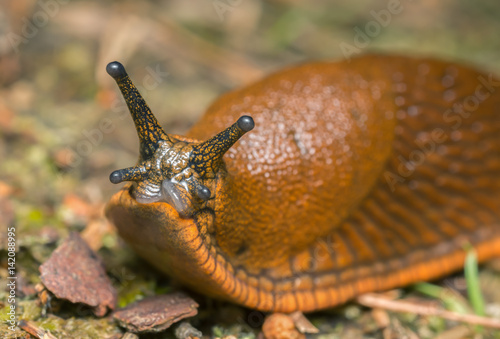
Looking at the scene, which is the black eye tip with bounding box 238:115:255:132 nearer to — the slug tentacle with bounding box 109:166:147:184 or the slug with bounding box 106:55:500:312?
the slug with bounding box 106:55:500:312

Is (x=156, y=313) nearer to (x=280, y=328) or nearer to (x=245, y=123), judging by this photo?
(x=280, y=328)

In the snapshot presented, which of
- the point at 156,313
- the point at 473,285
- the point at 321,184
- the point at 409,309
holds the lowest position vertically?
the point at 409,309

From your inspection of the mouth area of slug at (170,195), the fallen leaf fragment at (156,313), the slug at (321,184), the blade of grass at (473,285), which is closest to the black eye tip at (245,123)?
the slug at (321,184)

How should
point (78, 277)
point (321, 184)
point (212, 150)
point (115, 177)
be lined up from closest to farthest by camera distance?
point (115, 177), point (212, 150), point (78, 277), point (321, 184)

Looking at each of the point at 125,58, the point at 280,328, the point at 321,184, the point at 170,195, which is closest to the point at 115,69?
the point at 170,195

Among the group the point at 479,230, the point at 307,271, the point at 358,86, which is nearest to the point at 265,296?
the point at 307,271

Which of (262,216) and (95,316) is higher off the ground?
(262,216)

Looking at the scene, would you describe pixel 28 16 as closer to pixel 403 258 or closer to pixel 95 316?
pixel 95 316
